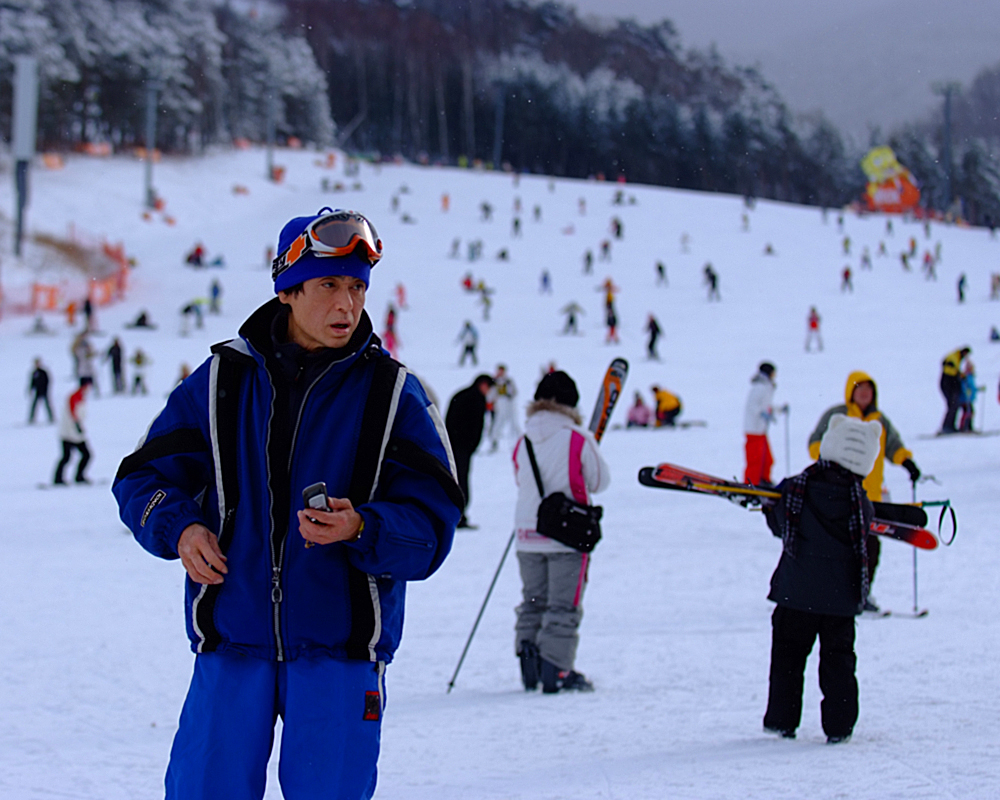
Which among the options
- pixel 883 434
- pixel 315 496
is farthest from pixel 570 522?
pixel 315 496

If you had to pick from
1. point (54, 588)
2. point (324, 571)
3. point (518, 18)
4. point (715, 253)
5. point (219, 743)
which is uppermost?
point (518, 18)

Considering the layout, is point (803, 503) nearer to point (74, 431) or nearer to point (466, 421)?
point (466, 421)

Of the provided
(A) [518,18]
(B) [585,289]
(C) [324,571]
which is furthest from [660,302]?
(C) [324,571]

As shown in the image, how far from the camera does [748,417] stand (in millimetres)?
10508

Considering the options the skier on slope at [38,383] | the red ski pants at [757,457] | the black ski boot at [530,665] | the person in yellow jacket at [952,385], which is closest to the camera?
the black ski boot at [530,665]

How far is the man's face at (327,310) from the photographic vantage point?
1.97 metres

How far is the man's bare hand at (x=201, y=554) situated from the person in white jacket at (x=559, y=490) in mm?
2737

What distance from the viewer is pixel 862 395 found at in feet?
18.1

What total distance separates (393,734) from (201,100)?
58707mm

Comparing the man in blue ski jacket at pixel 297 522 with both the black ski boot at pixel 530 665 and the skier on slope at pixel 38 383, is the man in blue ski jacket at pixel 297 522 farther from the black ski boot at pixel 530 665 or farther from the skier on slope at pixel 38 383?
the skier on slope at pixel 38 383

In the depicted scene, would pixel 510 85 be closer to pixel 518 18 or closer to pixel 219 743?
pixel 518 18

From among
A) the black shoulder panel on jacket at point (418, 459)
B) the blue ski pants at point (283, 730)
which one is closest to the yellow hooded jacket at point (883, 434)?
the black shoulder panel on jacket at point (418, 459)

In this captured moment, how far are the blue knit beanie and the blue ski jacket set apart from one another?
121mm

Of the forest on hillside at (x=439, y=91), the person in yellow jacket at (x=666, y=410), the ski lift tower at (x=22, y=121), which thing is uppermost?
the forest on hillside at (x=439, y=91)
